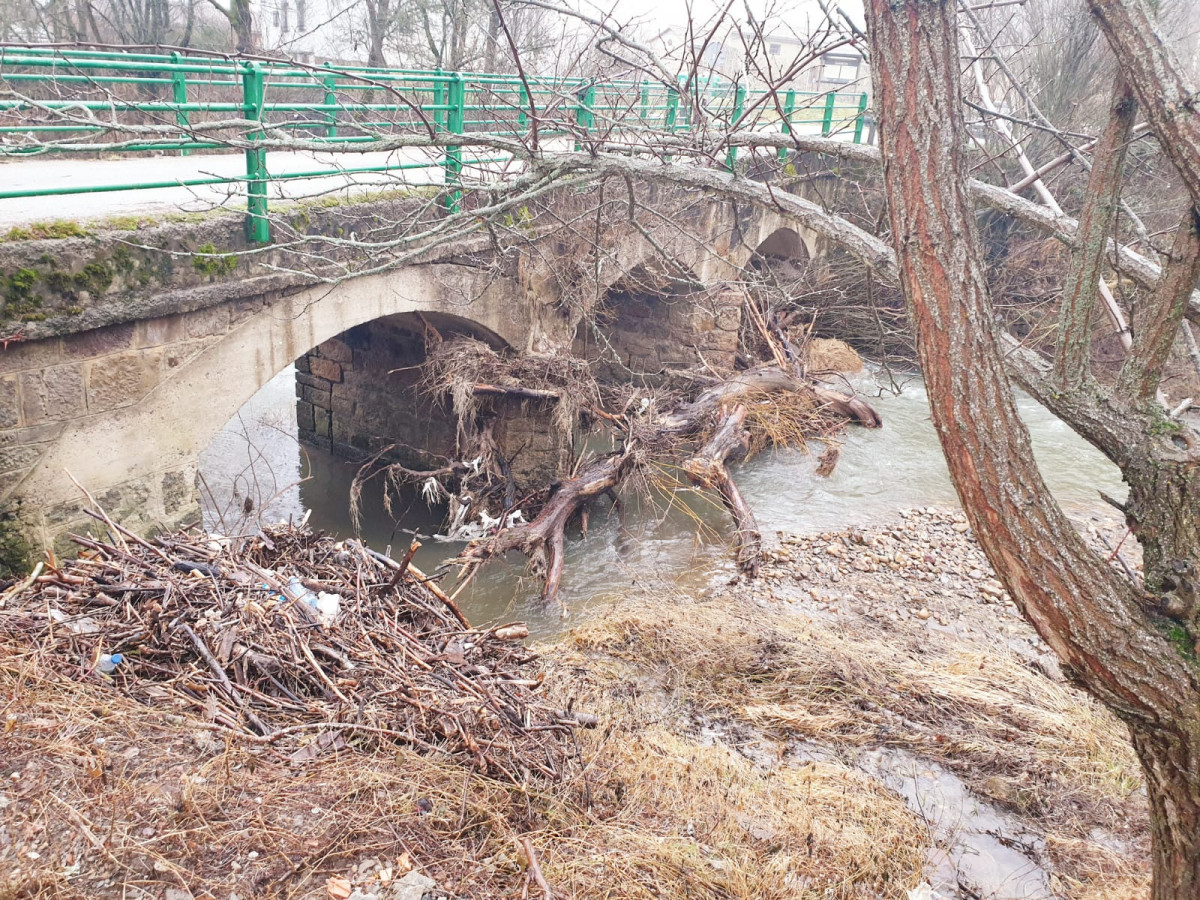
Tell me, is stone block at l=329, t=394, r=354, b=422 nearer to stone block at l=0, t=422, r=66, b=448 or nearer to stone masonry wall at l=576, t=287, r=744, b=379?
stone masonry wall at l=576, t=287, r=744, b=379

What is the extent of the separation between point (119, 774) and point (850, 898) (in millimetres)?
2725

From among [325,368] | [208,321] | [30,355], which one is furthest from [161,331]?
[325,368]

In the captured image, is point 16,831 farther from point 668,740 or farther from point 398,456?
point 398,456

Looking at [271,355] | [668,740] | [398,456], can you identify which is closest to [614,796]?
[668,740]

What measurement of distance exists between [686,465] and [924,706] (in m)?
3.83

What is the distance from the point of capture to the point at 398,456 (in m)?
10.0

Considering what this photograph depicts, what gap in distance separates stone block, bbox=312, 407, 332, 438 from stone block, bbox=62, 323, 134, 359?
5339 mm

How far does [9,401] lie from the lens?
462 cm

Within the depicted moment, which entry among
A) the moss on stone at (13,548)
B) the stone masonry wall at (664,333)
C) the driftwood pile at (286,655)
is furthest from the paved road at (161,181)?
the stone masonry wall at (664,333)

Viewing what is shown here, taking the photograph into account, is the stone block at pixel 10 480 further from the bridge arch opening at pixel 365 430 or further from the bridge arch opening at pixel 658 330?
the bridge arch opening at pixel 658 330

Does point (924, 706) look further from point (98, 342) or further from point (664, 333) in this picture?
point (664, 333)

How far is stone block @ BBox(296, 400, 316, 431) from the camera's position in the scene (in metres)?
10.6

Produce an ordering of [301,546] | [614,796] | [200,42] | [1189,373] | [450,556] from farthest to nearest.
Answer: [200,42], [1189,373], [450,556], [301,546], [614,796]

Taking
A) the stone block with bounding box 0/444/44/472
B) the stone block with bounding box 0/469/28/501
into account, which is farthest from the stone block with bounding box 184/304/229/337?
the stone block with bounding box 0/469/28/501
